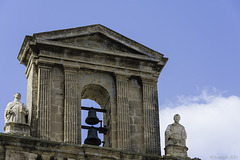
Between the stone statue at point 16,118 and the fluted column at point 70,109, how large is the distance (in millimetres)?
1732

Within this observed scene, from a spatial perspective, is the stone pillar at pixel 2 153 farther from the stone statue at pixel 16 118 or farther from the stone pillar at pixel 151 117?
the stone pillar at pixel 151 117

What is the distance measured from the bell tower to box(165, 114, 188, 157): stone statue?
469 millimetres

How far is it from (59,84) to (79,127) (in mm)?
2220

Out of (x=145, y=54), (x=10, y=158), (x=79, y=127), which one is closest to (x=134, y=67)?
(x=145, y=54)

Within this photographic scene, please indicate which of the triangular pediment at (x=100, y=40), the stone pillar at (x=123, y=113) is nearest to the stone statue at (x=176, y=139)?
the stone pillar at (x=123, y=113)

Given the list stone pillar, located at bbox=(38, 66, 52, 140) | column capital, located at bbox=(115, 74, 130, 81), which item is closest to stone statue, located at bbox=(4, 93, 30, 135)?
stone pillar, located at bbox=(38, 66, 52, 140)

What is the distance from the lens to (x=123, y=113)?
160 ft

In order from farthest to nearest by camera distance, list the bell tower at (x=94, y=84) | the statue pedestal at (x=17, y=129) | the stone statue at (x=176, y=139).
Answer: the stone statue at (x=176, y=139)
the bell tower at (x=94, y=84)
the statue pedestal at (x=17, y=129)

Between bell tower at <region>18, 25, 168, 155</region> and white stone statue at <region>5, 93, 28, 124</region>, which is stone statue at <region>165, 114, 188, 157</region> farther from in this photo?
white stone statue at <region>5, 93, 28, 124</region>

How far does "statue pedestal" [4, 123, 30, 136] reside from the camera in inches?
1838

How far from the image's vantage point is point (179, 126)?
162ft

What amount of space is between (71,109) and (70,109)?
0.05 metres

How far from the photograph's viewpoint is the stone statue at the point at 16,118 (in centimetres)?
4678

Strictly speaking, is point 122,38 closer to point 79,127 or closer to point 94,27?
point 94,27
